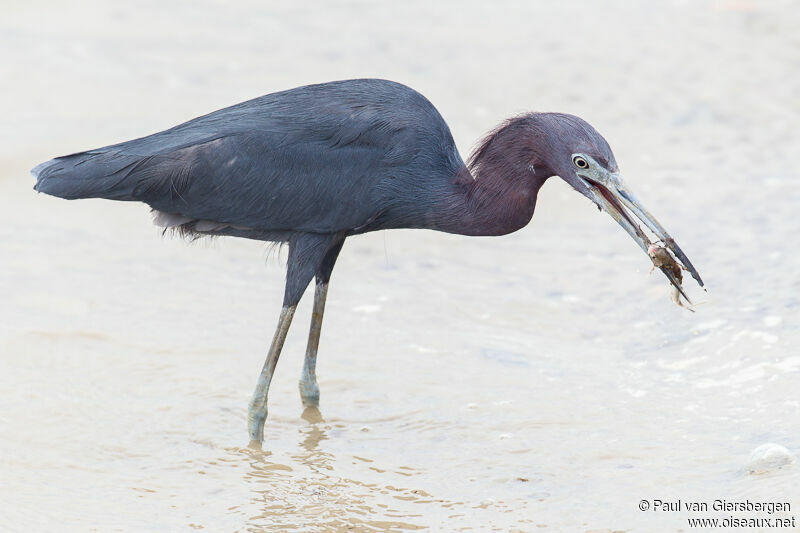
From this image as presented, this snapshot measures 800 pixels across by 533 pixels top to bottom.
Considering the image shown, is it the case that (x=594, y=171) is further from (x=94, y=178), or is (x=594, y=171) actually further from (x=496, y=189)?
(x=94, y=178)

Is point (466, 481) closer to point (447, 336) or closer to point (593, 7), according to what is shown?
point (447, 336)

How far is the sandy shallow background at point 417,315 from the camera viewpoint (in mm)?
5871

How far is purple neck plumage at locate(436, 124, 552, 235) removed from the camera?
626 cm

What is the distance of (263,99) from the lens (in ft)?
21.6

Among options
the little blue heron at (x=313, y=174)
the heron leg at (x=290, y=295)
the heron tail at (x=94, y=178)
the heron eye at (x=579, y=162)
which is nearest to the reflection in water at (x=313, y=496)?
the heron leg at (x=290, y=295)

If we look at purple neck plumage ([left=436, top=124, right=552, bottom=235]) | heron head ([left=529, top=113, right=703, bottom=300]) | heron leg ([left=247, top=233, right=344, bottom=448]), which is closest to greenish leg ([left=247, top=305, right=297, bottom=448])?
heron leg ([left=247, top=233, right=344, bottom=448])

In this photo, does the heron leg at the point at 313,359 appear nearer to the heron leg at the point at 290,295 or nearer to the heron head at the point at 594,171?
the heron leg at the point at 290,295

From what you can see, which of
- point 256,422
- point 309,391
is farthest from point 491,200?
point 256,422

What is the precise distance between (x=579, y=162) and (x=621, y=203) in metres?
0.30

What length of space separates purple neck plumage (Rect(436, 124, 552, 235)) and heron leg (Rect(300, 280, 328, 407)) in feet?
2.74

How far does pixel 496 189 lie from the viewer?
632 cm

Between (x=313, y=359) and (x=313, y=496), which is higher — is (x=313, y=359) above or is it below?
above

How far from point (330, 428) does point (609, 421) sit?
1.54m

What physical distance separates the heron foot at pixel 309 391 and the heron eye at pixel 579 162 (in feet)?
6.43
